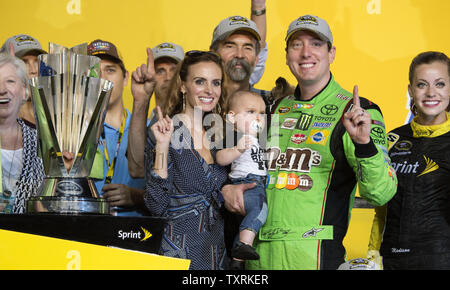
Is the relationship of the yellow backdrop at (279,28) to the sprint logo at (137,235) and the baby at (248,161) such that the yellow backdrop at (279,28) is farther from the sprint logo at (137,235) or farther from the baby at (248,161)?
the sprint logo at (137,235)

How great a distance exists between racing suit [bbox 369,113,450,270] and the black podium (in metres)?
1.18

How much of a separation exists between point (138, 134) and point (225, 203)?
51 cm

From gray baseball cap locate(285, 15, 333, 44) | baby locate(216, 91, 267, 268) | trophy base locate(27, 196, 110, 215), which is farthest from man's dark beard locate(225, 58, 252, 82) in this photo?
trophy base locate(27, 196, 110, 215)

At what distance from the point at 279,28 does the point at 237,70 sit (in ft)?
4.08

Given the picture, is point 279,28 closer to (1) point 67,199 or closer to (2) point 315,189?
(2) point 315,189

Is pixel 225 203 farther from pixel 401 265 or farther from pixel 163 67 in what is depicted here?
pixel 163 67

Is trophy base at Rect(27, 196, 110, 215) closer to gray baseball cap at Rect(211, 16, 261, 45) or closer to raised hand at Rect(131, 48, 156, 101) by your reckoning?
raised hand at Rect(131, 48, 156, 101)

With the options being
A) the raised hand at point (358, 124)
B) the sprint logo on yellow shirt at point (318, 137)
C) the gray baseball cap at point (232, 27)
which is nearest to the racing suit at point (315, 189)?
the sprint logo on yellow shirt at point (318, 137)

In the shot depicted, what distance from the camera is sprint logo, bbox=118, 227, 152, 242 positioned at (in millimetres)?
1390

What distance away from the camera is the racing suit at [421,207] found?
2203 mm

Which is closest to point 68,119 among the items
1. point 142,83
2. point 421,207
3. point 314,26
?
point 142,83

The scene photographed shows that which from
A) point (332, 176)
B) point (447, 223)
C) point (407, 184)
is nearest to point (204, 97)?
point (332, 176)

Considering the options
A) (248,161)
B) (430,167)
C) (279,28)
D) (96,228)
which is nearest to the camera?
(96,228)

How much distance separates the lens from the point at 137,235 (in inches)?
55.3
